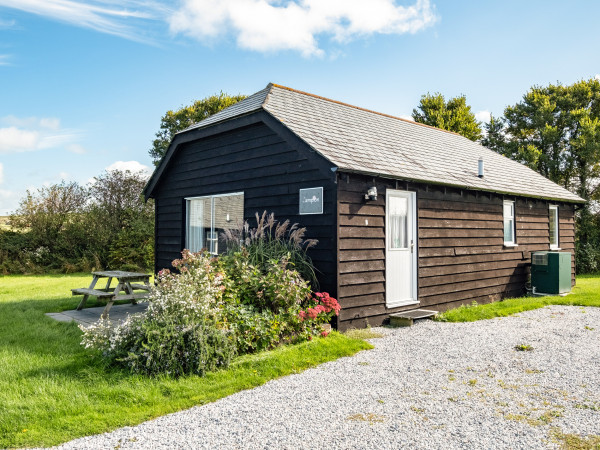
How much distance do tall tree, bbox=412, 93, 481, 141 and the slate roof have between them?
45.0 feet

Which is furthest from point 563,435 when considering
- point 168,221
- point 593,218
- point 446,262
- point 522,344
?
point 593,218

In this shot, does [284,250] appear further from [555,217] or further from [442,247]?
[555,217]

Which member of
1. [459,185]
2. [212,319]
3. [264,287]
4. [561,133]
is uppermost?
[561,133]

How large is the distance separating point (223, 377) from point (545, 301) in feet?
27.9

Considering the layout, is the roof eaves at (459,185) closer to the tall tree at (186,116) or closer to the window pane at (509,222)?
the window pane at (509,222)

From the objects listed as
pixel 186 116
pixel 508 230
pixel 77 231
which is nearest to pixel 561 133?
pixel 508 230

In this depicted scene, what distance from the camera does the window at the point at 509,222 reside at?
10578 millimetres

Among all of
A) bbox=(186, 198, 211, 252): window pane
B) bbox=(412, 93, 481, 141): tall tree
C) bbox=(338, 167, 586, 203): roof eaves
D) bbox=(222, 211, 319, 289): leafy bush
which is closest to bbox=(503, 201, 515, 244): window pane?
bbox=(338, 167, 586, 203): roof eaves

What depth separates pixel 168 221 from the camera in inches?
416

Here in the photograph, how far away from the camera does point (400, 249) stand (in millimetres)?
7676

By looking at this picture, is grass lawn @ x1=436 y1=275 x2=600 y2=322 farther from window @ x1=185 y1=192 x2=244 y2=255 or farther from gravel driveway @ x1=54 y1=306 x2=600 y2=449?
window @ x1=185 y1=192 x2=244 y2=255

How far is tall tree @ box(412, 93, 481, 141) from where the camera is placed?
25750mm

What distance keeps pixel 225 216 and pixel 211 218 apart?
1.75 feet

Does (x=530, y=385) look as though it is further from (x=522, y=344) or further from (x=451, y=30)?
(x=451, y=30)
